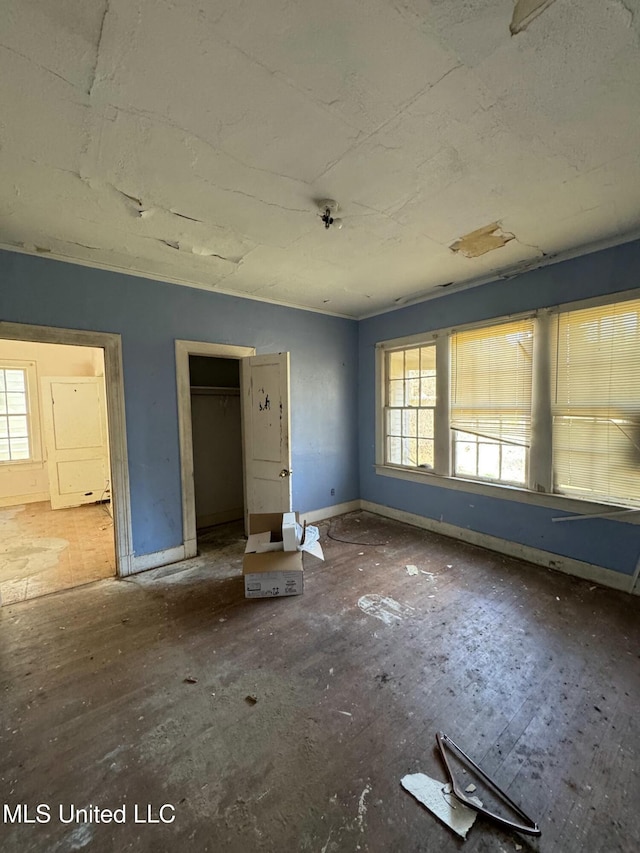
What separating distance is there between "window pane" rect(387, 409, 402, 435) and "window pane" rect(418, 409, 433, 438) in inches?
12.0

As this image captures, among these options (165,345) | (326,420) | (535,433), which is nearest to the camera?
(535,433)

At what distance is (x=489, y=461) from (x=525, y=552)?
3.00 ft

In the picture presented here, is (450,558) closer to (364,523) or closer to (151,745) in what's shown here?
(364,523)

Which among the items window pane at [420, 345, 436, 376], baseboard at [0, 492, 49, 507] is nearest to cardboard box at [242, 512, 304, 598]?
window pane at [420, 345, 436, 376]

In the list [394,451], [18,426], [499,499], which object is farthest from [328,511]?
[18,426]

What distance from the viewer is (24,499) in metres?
5.49

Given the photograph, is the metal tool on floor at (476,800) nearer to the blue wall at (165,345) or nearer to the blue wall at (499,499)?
the blue wall at (499,499)

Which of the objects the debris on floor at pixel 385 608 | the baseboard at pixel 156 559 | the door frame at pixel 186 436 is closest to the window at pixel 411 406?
the debris on floor at pixel 385 608

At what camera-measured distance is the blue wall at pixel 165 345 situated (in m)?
2.74

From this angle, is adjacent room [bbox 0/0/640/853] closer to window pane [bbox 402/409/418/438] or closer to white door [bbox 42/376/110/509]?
window pane [bbox 402/409/418/438]

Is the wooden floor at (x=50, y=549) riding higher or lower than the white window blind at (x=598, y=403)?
lower

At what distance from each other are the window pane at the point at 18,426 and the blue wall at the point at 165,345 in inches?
158

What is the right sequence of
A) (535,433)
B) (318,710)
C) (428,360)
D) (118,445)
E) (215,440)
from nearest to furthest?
(318,710) < (118,445) < (535,433) < (428,360) < (215,440)

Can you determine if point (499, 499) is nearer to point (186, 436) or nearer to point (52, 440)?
point (186, 436)
